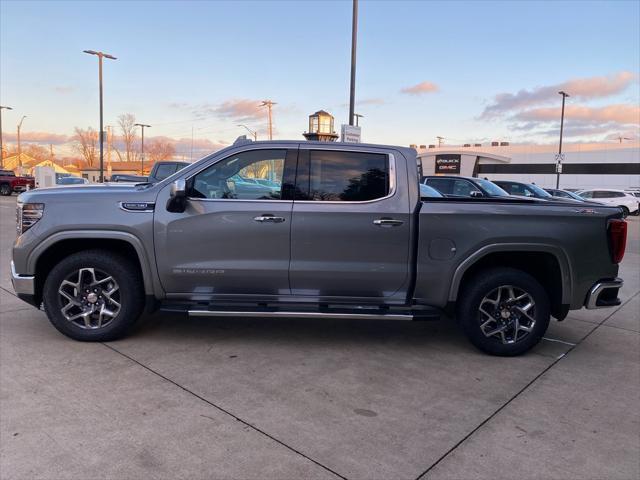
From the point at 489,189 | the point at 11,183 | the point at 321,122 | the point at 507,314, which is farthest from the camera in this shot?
the point at 11,183

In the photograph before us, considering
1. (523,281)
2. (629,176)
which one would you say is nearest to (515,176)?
(629,176)

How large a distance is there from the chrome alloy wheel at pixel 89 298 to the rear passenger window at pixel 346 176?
201 centimetres

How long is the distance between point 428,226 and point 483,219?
51 centimetres

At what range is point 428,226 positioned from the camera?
4.75m

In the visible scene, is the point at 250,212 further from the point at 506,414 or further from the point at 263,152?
the point at 506,414

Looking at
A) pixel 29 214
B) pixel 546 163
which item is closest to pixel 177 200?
pixel 29 214

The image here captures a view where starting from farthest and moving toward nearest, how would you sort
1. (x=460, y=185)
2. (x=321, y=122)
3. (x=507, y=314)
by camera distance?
(x=460, y=185)
(x=321, y=122)
(x=507, y=314)

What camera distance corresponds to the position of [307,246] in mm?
4734

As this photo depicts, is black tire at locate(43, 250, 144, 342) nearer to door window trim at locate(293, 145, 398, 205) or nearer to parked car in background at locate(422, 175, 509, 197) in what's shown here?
door window trim at locate(293, 145, 398, 205)

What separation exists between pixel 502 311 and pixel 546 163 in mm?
59677

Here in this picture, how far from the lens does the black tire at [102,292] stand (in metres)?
4.80

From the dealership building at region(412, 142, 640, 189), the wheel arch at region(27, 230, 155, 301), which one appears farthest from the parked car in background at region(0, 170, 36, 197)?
the dealership building at region(412, 142, 640, 189)

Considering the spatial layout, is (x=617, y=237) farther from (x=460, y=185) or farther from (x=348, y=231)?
(x=460, y=185)

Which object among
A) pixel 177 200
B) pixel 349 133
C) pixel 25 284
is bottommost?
pixel 25 284
